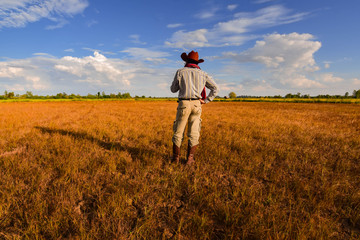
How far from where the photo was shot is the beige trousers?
3.65 m

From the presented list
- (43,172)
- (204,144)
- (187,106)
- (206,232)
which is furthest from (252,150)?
(43,172)

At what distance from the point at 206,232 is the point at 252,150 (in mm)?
3612

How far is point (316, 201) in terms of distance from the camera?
2559mm

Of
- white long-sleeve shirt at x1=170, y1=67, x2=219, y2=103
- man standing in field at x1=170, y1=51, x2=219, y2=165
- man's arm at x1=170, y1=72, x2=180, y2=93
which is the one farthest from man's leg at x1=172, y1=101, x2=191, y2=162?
man's arm at x1=170, y1=72, x2=180, y2=93

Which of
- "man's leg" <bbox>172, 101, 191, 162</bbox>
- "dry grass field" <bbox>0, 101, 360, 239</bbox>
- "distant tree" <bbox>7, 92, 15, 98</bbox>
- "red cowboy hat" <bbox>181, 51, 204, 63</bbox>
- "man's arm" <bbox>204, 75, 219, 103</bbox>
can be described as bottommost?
"dry grass field" <bbox>0, 101, 360, 239</bbox>

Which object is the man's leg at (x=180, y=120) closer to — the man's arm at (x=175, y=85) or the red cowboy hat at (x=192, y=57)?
the man's arm at (x=175, y=85)

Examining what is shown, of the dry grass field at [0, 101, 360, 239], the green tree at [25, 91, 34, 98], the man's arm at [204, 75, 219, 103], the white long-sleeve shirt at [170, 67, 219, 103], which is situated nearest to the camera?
the dry grass field at [0, 101, 360, 239]

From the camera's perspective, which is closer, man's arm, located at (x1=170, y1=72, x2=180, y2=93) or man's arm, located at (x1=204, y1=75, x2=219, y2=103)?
man's arm, located at (x1=170, y1=72, x2=180, y2=93)

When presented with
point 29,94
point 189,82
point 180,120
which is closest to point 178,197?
point 180,120

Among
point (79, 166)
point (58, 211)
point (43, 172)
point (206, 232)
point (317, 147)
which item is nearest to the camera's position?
point (206, 232)

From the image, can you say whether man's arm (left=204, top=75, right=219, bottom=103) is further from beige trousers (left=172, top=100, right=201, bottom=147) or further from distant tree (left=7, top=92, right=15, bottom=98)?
distant tree (left=7, top=92, right=15, bottom=98)

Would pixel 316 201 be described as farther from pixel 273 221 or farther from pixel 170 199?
pixel 170 199

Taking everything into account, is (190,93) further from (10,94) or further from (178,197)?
(10,94)

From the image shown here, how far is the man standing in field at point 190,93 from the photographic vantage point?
3.61 meters
